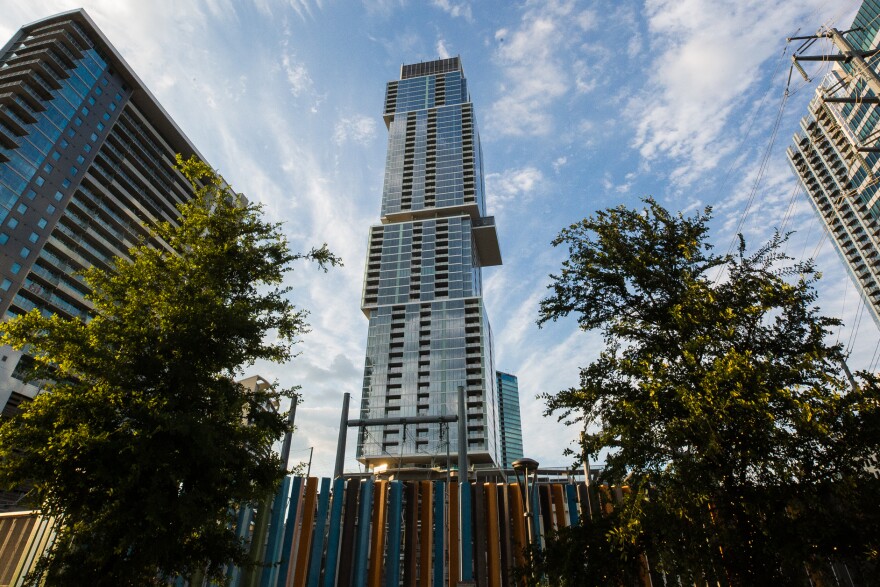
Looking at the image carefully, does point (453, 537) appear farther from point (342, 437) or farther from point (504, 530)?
point (342, 437)

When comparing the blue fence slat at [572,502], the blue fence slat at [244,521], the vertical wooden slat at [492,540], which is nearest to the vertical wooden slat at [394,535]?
the vertical wooden slat at [492,540]

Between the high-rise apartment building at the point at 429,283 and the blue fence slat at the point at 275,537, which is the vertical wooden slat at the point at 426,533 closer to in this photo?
the blue fence slat at the point at 275,537

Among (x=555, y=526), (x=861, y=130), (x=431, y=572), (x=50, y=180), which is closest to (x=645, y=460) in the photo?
(x=555, y=526)

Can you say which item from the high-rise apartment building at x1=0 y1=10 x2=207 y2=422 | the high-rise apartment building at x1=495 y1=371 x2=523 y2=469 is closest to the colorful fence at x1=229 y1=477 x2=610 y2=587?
the high-rise apartment building at x1=0 y1=10 x2=207 y2=422

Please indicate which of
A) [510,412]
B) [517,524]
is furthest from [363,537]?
[510,412]

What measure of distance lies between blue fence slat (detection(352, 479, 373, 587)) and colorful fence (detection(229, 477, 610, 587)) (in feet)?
0.07

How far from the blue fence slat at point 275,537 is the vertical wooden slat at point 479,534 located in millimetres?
4694

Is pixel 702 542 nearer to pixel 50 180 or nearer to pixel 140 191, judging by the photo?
pixel 50 180

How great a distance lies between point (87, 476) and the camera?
7.48 meters

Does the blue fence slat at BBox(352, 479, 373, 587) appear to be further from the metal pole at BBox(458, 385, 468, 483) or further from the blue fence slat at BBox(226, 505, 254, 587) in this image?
the metal pole at BBox(458, 385, 468, 483)

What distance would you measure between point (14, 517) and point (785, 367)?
1563cm

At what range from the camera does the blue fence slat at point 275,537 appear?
11328 millimetres

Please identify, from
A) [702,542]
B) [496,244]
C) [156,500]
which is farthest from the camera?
[496,244]

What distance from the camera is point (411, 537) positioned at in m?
11.6
